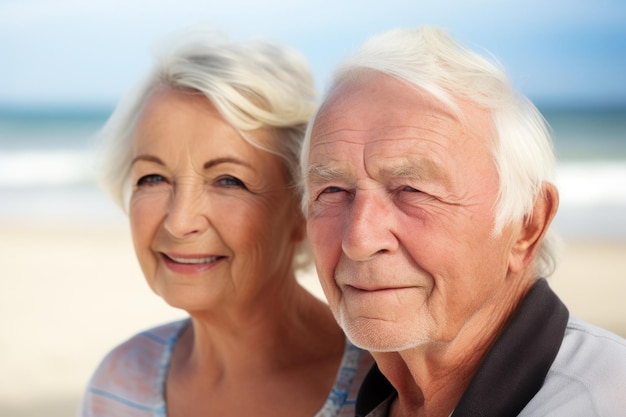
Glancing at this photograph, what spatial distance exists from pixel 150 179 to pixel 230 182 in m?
0.30

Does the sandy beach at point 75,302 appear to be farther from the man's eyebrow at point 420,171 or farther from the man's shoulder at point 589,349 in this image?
the man's shoulder at point 589,349

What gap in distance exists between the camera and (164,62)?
3.23 metres

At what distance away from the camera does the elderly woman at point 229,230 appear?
3041 millimetres

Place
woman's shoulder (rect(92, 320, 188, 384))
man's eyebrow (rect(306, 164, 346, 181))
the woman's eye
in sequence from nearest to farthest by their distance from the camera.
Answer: man's eyebrow (rect(306, 164, 346, 181)) → the woman's eye → woman's shoulder (rect(92, 320, 188, 384))

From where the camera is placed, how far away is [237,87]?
3.08 m

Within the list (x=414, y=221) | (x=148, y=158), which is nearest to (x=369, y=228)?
(x=414, y=221)

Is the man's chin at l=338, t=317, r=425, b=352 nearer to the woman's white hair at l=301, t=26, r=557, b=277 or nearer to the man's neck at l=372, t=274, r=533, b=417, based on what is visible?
the man's neck at l=372, t=274, r=533, b=417

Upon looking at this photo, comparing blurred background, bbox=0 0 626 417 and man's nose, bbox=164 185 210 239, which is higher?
man's nose, bbox=164 185 210 239

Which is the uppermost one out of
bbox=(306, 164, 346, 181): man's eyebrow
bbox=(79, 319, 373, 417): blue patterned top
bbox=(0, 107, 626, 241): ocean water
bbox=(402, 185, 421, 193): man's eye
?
bbox=(306, 164, 346, 181): man's eyebrow

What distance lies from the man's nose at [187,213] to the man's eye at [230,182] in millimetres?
89

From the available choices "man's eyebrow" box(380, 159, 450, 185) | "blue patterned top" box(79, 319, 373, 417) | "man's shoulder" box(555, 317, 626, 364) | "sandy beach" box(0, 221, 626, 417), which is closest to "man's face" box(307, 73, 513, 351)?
"man's eyebrow" box(380, 159, 450, 185)

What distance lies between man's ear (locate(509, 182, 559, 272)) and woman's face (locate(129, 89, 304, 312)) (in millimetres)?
1042

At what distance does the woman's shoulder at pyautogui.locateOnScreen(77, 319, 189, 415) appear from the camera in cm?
340

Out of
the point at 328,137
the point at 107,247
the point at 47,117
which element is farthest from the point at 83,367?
the point at 47,117
